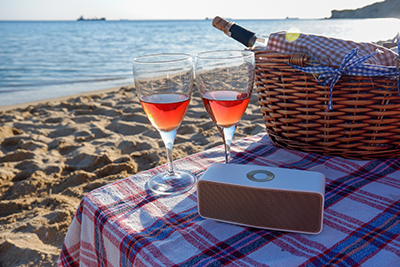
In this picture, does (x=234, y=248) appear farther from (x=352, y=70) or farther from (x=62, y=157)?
(x=62, y=157)

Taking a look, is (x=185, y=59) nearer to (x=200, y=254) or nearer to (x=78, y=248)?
(x=200, y=254)

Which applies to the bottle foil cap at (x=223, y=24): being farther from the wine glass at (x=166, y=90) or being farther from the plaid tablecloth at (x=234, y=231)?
the plaid tablecloth at (x=234, y=231)

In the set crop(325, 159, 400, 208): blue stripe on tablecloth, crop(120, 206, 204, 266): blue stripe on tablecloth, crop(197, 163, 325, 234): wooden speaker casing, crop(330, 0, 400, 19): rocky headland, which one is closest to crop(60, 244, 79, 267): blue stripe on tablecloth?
crop(120, 206, 204, 266): blue stripe on tablecloth

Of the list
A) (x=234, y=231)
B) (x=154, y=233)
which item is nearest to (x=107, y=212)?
(x=154, y=233)

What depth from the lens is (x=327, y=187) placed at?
0.72 metres

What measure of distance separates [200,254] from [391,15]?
51616 mm

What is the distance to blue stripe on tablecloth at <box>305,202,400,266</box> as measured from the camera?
1.65ft

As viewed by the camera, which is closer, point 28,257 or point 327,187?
point 327,187

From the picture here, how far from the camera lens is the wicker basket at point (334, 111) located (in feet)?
2.59

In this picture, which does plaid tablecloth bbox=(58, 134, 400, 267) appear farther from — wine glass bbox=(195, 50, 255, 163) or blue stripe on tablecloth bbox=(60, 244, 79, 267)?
wine glass bbox=(195, 50, 255, 163)

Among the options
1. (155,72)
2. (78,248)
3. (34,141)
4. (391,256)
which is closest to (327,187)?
(391,256)

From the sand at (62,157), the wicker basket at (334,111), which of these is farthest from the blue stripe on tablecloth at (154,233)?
the sand at (62,157)

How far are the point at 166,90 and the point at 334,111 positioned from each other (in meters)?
0.44

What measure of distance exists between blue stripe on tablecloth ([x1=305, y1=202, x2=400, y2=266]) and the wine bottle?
560mm
